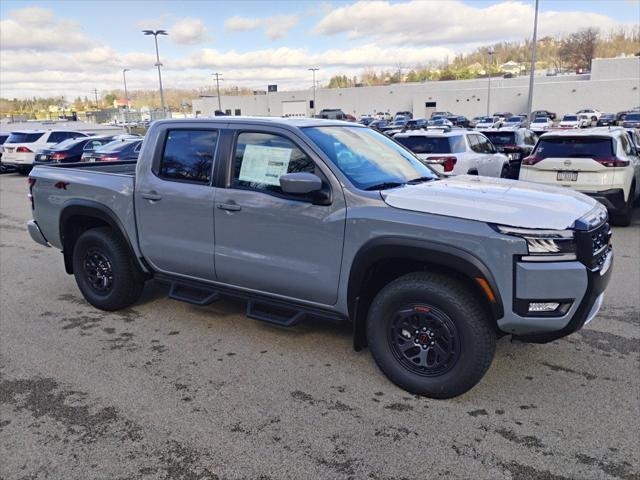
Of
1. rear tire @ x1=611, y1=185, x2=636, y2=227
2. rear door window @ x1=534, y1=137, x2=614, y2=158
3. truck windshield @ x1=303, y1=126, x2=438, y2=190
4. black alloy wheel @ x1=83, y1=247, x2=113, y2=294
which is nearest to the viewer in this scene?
truck windshield @ x1=303, y1=126, x2=438, y2=190

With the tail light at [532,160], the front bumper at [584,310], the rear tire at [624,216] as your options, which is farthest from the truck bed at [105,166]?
the rear tire at [624,216]

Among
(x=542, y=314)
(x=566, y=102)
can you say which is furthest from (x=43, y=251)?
(x=566, y=102)

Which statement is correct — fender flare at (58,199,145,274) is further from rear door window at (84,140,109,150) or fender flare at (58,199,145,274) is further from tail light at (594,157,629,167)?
rear door window at (84,140,109,150)

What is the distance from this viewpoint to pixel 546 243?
3160mm

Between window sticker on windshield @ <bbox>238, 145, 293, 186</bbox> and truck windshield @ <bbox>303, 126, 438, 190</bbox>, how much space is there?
0.27 m

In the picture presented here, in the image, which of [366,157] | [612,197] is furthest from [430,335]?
[612,197]

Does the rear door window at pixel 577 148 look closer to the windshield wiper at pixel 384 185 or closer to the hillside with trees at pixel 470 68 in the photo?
the windshield wiper at pixel 384 185

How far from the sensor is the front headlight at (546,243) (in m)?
3.15

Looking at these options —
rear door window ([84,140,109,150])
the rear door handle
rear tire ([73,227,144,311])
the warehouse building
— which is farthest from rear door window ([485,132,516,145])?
the warehouse building

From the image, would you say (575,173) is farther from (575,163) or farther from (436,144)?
(436,144)

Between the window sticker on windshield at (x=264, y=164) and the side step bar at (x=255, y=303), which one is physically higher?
the window sticker on windshield at (x=264, y=164)

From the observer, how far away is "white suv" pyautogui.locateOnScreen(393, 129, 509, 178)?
10.1 metres

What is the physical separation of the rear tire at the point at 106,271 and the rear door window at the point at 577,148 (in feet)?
23.6

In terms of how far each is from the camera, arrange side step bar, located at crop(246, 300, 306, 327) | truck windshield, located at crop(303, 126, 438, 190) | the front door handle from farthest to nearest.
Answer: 1. the front door handle
2. side step bar, located at crop(246, 300, 306, 327)
3. truck windshield, located at crop(303, 126, 438, 190)
